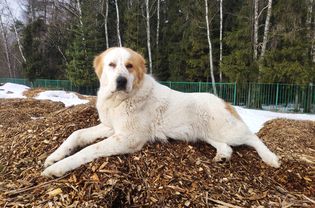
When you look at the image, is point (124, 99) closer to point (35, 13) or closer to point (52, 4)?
point (52, 4)

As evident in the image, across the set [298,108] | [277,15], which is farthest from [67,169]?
[277,15]

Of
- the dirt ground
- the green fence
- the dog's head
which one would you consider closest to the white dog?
the dog's head

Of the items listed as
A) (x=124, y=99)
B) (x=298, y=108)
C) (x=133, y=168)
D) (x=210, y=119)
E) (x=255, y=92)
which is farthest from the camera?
(x=255, y=92)

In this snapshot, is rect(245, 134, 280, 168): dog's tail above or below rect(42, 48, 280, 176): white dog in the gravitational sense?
below

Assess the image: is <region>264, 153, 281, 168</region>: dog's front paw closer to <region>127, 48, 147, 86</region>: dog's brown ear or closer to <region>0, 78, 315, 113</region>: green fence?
<region>127, 48, 147, 86</region>: dog's brown ear

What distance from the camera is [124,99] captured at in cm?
336

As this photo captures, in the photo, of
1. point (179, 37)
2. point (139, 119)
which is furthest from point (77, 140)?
point (179, 37)

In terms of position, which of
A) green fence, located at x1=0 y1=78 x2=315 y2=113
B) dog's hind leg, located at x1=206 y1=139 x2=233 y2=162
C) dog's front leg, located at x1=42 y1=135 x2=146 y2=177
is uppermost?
dog's front leg, located at x1=42 y1=135 x2=146 y2=177

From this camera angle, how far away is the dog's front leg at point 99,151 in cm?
292

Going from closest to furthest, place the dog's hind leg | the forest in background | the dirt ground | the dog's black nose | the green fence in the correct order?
1. the dirt ground
2. the dog's black nose
3. the dog's hind leg
4. the green fence
5. the forest in background

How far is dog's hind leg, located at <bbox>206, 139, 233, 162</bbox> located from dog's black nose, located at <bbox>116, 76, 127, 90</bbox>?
126 cm

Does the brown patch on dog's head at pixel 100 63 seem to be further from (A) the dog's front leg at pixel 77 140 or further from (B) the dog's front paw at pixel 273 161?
(B) the dog's front paw at pixel 273 161

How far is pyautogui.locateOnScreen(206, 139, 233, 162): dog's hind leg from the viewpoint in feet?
11.3

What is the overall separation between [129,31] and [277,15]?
1225 cm
